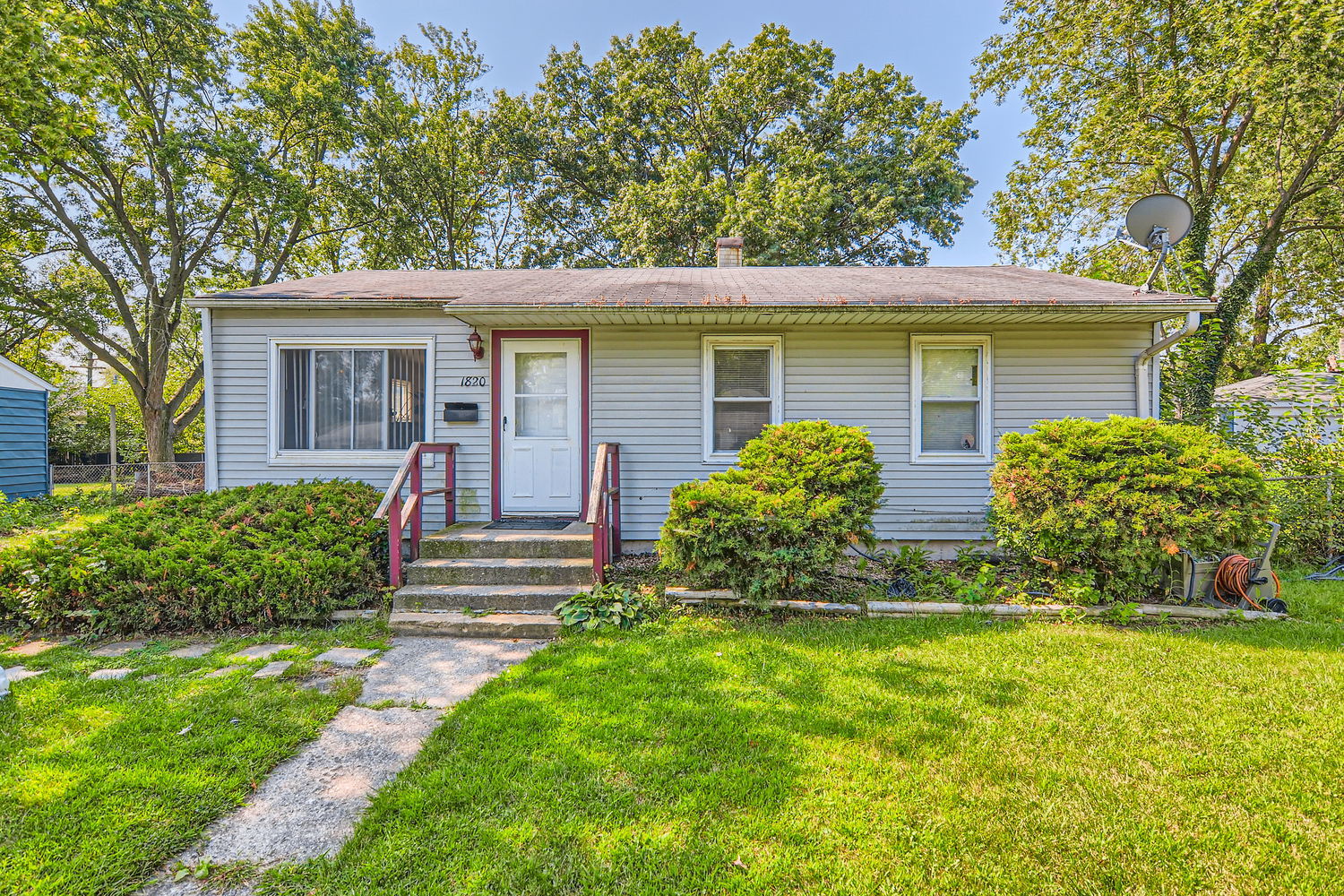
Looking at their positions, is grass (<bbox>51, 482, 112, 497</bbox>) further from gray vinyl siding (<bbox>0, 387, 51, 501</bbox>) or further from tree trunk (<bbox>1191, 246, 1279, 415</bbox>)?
tree trunk (<bbox>1191, 246, 1279, 415</bbox>)

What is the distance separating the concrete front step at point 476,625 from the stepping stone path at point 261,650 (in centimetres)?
65

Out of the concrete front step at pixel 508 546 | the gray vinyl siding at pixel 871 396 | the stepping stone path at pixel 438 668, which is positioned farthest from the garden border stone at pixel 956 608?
the gray vinyl siding at pixel 871 396

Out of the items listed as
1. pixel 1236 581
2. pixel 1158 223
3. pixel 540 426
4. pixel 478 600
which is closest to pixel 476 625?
pixel 478 600

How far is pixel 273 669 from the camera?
330cm

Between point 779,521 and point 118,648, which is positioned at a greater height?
point 779,521

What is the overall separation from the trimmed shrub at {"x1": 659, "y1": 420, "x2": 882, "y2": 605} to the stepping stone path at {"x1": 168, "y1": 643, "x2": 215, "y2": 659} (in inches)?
124

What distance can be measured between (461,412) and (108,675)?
3.33 metres

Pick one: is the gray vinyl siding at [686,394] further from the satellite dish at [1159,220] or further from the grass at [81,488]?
the grass at [81,488]

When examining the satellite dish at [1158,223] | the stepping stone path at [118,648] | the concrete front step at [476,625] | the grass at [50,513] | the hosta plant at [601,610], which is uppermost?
the satellite dish at [1158,223]

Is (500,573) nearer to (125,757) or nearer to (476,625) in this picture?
(476,625)

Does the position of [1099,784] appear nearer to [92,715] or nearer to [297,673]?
[297,673]

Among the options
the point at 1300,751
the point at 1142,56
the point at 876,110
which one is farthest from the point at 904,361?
the point at 876,110

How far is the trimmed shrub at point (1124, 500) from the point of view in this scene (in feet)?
12.8

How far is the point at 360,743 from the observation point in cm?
→ 255
